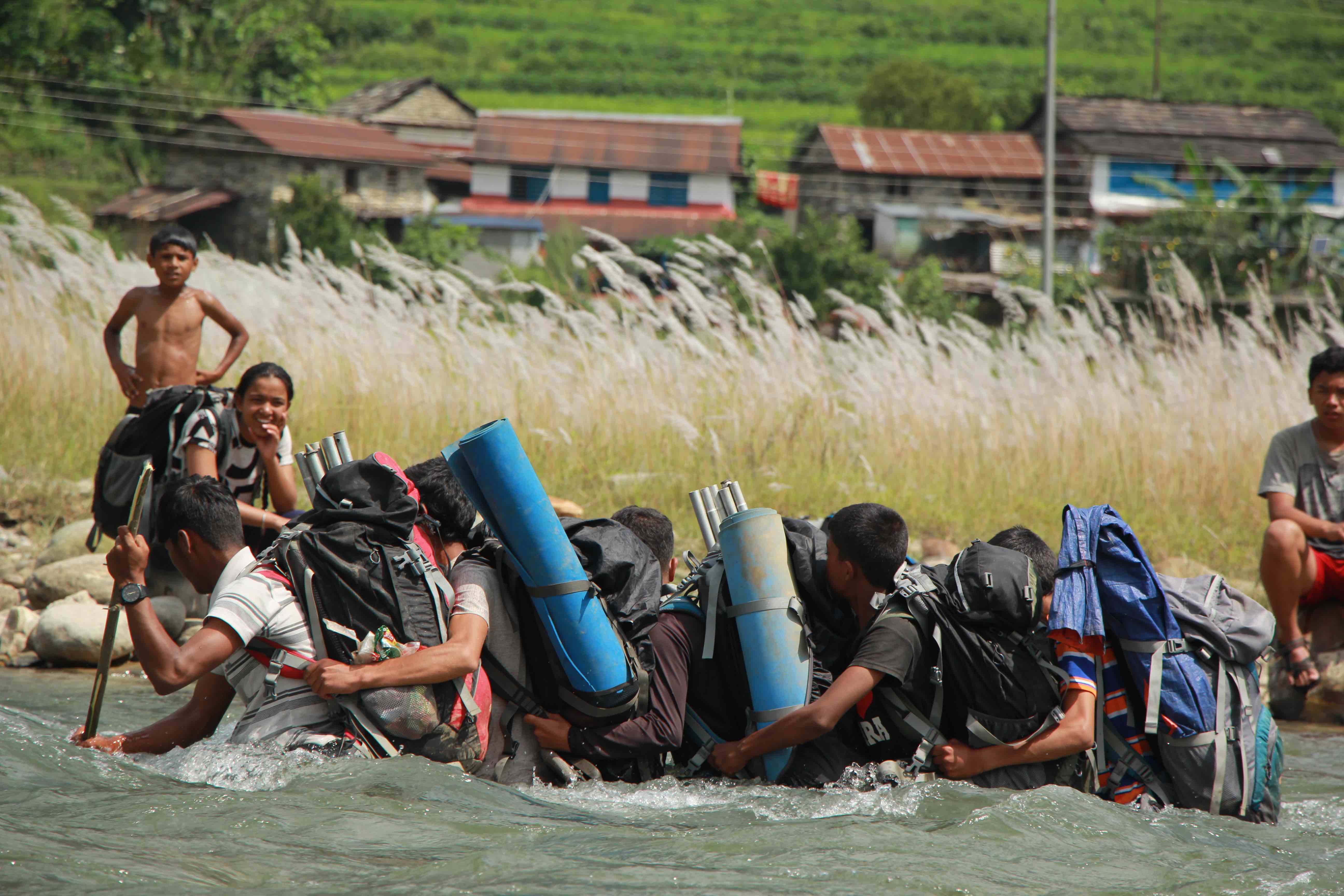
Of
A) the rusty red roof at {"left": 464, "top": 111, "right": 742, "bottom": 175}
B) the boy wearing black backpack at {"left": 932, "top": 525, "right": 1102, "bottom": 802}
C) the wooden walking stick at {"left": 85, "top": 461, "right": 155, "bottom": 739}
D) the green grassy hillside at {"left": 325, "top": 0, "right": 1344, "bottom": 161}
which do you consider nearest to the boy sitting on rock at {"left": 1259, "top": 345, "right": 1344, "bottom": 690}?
the boy wearing black backpack at {"left": 932, "top": 525, "right": 1102, "bottom": 802}

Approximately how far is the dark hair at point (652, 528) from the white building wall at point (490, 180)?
4275cm

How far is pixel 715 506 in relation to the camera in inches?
171

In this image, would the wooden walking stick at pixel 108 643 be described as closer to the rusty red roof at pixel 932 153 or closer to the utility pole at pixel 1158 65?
the rusty red roof at pixel 932 153

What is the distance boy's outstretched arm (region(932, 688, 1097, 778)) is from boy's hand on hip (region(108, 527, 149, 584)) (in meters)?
2.33

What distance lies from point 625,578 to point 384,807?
3.17 feet

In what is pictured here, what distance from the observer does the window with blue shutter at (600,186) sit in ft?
156

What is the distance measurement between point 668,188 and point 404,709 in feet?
148

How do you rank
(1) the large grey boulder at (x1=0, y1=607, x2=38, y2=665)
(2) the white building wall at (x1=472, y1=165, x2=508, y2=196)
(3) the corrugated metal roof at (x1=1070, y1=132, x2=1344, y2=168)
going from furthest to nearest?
(2) the white building wall at (x1=472, y1=165, x2=508, y2=196) → (3) the corrugated metal roof at (x1=1070, y1=132, x2=1344, y2=168) → (1) the large grey boulder at (x1=0, y1=607, x2=38, y2=665)

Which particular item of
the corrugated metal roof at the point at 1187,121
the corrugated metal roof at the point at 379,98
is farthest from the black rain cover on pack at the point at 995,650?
the corrugated metal roof at the point at 379,98

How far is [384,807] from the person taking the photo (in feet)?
11.2

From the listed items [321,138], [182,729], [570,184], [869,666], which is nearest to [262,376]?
A: [182,729]

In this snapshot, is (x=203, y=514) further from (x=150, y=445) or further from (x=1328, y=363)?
(x=1328, y=363)

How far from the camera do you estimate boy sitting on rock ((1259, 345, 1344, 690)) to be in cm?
565

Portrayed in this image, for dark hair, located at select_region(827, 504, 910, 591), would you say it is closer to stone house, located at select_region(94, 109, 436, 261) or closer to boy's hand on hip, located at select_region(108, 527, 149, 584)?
boy's hand on hip, located at select_region(108, 527, 149, 584)
